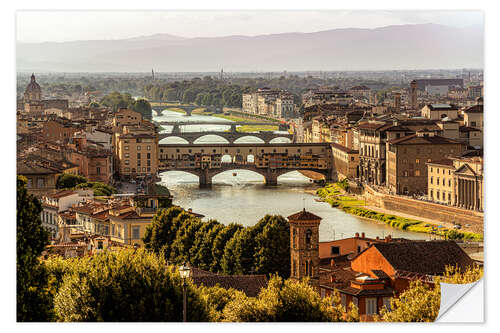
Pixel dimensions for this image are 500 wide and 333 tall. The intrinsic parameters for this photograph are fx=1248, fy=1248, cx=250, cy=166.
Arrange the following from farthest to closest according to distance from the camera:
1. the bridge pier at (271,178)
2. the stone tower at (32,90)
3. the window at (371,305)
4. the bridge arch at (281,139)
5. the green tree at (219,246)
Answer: the bridge arch at (281,139), the bridge pier at (271,178), the stone tower at (32,90), the green tree at (219,246), the window at (371,305)

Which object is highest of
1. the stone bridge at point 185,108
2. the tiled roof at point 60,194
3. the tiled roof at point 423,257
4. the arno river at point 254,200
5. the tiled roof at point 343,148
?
the stone bridge at point 185,108

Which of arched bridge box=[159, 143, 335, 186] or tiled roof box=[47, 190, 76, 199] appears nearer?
tiled roof box=[47, 190, 76, 199]

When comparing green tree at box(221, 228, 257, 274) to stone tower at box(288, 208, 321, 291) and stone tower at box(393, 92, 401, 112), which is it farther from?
stone tower at box(393, 92, 401, 112)

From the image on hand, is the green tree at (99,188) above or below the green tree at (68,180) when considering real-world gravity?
below

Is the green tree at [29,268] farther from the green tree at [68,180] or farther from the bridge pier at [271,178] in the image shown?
the bridge pier at [271,178]

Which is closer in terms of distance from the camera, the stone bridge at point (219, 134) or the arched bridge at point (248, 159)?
the arched bridge at point (248, 159)

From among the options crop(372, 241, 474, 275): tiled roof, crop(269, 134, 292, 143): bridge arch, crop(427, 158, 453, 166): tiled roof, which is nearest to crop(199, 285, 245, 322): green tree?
crop(372, 241, 474, 275): tiled roof

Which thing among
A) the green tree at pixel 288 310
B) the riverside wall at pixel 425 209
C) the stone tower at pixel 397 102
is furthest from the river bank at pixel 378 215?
the green tree at pixel 288 310
